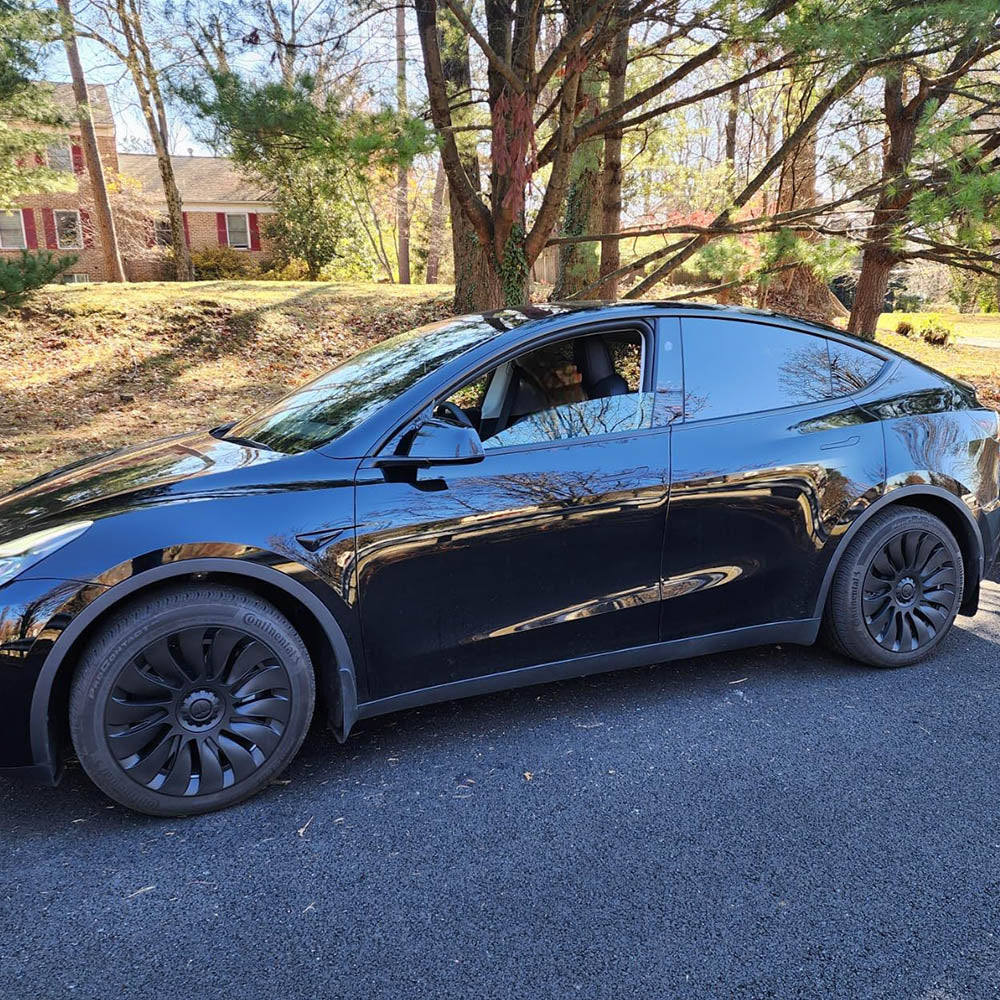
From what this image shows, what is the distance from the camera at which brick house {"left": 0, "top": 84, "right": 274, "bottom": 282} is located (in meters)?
24.5

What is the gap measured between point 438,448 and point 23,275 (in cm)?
684

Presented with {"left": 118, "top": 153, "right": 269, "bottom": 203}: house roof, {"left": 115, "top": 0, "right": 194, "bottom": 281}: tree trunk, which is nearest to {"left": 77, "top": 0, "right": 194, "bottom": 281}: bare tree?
{"left": 115, "top": 0, "right": 194, "bottom": 281}: tree trunk

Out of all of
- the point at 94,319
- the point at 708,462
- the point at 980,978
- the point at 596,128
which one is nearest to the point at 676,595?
the point at 708,462

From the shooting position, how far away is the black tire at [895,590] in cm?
346

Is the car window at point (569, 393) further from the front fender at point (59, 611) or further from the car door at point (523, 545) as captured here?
the front fender at point (59, 611)

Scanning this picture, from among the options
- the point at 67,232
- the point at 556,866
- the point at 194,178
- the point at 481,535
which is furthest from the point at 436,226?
the point at 556,866

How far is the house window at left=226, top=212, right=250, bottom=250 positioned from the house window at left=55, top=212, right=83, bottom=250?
4762mm

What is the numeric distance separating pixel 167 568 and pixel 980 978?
2422mm

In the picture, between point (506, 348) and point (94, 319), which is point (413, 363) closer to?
point (506, 348)

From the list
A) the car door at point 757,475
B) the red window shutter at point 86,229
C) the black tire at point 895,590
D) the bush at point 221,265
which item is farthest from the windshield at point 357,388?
the red window shutter at point 86,229

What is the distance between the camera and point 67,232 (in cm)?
2661

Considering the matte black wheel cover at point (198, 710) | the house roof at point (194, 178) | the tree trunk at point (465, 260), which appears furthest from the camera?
the house roof at point (194, 178)

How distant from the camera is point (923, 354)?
1511 centimetres

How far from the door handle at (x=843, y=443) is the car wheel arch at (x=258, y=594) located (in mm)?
2106
